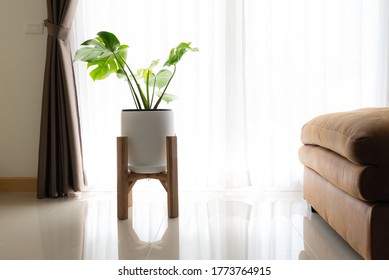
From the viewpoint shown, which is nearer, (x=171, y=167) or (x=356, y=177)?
(x=356, y=177)

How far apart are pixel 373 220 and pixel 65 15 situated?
2.29m

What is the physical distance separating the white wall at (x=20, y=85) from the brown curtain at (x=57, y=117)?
258mm

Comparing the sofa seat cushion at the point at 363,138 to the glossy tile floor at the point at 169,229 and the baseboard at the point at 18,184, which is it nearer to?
the glossy tile floor at the point at 169,229

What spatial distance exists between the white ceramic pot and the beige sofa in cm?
87

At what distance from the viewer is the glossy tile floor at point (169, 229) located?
167 cm

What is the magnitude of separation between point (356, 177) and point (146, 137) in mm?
1149

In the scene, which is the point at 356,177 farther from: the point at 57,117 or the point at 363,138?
the point at 57,117

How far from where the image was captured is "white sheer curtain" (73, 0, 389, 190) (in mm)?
2760

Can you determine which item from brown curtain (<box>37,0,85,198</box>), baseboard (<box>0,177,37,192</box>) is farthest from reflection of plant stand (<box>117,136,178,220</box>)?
baseboard (<box>0,177,37,192</box>)

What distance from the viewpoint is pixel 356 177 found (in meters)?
1.39

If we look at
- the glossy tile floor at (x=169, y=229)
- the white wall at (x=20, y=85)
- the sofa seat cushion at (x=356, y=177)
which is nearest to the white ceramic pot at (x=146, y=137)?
the glossy tile floor at (x=169, y=229)

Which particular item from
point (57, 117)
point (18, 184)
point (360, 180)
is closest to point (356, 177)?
point (360, 180)
